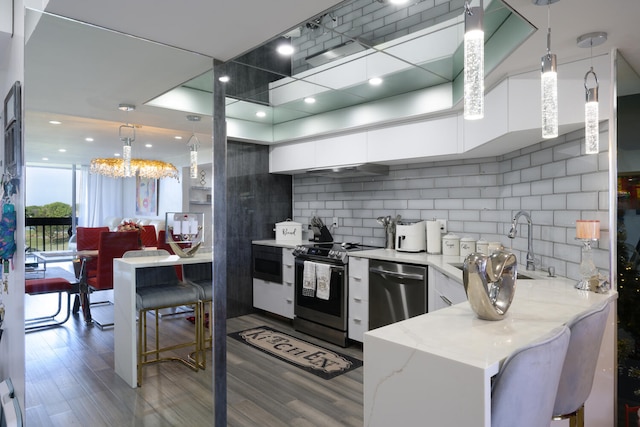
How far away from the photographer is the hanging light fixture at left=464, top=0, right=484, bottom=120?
105 cm

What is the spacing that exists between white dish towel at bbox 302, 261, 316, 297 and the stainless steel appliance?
0.48 metres

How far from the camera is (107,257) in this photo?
189 cm

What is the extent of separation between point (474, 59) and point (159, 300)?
1806mm

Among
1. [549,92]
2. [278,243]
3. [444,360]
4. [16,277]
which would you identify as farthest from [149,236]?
[278,243]

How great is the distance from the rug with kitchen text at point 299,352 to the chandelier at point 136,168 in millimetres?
1976

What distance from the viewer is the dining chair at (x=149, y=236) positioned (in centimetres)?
199

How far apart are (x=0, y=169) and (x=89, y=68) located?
1.15 metres

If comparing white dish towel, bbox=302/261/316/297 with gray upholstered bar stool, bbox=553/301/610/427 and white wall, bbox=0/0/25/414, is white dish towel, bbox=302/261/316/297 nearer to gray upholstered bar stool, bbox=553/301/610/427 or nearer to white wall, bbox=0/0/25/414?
white wall, bbox=0/0/25/414

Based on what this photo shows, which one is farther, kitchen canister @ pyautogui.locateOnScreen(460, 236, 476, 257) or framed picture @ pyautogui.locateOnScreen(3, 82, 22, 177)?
kitchen canister @ pyautogui.locateOnScreen(460, 236, 476, 257)

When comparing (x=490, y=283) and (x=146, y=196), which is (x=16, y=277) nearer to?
(x=146, y=196)

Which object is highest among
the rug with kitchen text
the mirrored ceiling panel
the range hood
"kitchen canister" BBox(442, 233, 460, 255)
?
the mirrored ceiling panel

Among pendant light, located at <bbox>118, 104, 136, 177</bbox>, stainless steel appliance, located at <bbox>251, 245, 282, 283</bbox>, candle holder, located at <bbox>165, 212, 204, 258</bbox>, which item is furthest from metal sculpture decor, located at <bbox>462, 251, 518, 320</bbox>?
stainless steel appliance, located at <bbox>251, 245, 282, 283</bbox>

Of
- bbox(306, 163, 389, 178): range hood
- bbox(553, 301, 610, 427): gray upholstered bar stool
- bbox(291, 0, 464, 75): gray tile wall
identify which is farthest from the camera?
bbox(306, 163, 389, 178): range hood

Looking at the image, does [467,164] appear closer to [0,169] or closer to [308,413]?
[308,413]
